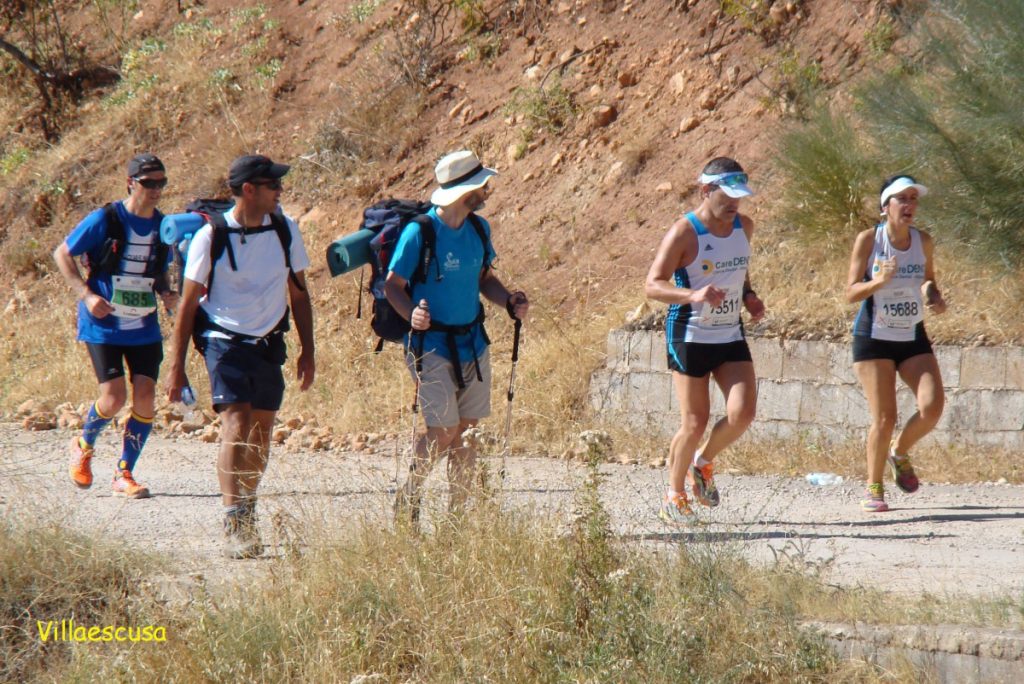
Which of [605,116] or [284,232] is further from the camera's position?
[605,116]

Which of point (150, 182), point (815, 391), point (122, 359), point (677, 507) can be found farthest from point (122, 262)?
point (815, 391)

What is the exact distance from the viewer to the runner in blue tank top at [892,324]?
6879 mm

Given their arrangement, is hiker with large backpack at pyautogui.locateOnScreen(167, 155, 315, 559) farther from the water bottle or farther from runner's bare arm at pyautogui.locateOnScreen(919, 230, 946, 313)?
the water bottle

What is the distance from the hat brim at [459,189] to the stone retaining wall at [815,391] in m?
3.87

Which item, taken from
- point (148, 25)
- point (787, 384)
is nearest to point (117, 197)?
point (148, 25)

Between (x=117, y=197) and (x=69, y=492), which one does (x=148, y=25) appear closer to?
(x=117, y=197)

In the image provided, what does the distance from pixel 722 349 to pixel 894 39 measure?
661 centimetres

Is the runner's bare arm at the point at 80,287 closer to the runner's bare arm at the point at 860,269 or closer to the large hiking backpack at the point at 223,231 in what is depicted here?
the large hiking backpack at the point at 223,231

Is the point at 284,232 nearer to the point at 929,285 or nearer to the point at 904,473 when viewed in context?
the point at 929,285

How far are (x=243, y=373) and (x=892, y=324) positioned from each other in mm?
3625

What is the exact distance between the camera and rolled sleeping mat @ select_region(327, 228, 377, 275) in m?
5.75

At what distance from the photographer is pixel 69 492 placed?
24.4 feet

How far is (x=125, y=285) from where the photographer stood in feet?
23.5

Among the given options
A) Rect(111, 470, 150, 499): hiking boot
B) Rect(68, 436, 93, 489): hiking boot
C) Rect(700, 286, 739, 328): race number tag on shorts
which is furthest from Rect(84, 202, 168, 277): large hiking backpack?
Rect(700, 286, 739, 328): race number tag on shorts
